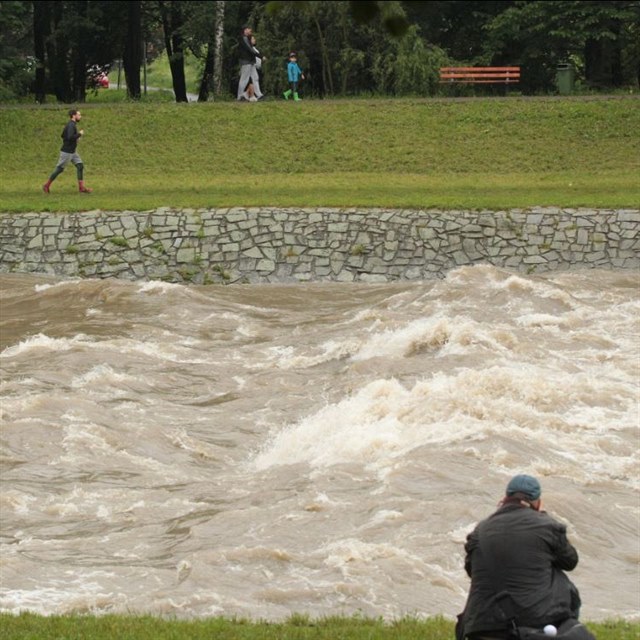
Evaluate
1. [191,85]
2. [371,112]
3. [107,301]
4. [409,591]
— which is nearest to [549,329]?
[107,301]

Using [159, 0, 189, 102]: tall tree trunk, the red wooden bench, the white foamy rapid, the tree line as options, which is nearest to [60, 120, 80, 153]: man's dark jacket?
the white foamy rapid

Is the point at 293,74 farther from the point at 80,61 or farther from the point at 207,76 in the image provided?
the point at 80,61

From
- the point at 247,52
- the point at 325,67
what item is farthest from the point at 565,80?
the point at 247,52

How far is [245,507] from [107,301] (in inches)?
400

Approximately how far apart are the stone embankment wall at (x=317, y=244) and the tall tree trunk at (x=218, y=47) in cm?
1565

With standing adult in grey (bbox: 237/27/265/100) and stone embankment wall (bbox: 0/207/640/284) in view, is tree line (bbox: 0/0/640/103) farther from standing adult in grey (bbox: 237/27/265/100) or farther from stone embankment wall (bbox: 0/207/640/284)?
stone embankment wall (bbox: 0/207/640/284)

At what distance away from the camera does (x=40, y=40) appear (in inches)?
1699

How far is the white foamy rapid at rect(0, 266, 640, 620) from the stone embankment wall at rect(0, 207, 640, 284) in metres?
0.84

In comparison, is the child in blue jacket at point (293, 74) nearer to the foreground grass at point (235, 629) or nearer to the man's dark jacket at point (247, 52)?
the man's dark jacket at point (247, 52)

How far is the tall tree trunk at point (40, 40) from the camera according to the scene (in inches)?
1684

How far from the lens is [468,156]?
3123 centimetres

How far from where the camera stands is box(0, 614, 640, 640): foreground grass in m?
8.94

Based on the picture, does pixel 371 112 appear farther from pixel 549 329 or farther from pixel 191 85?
pixel 191 85

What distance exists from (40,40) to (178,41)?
448 centimetres
